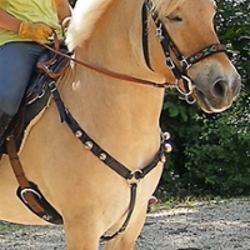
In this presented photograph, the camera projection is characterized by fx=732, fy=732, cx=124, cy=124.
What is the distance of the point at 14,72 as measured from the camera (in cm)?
379

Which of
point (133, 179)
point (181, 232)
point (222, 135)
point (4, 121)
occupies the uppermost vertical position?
point (4, 121)

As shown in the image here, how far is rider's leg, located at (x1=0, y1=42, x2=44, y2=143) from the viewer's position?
3.71m

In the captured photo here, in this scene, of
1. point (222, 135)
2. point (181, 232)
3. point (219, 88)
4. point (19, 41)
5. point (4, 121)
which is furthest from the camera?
point (222, 135)

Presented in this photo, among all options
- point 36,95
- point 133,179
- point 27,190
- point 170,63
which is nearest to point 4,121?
point 36,95

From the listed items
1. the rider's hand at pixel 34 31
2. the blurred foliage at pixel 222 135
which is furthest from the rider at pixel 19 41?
the blurred foliage at pixel 222 135

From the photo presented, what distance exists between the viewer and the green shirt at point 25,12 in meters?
3.97

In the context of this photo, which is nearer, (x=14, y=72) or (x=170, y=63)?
(x=170, y=63)

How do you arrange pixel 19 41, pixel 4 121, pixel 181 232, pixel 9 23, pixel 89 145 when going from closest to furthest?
pixel 89 145 → pixel 4 121 → pixel 9 23 → pixel 19 41 → pixel 181 232

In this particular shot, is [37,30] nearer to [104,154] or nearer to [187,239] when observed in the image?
[104,154]

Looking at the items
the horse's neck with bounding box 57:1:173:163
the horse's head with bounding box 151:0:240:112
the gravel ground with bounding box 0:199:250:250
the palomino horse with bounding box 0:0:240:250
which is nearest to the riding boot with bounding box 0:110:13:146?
the palomino horse with bounding box 0:0:240:250

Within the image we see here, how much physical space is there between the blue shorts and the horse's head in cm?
90

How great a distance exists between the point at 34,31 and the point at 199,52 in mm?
1051

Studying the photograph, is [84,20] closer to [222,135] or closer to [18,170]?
[18,170]

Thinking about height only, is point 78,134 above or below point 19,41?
below
